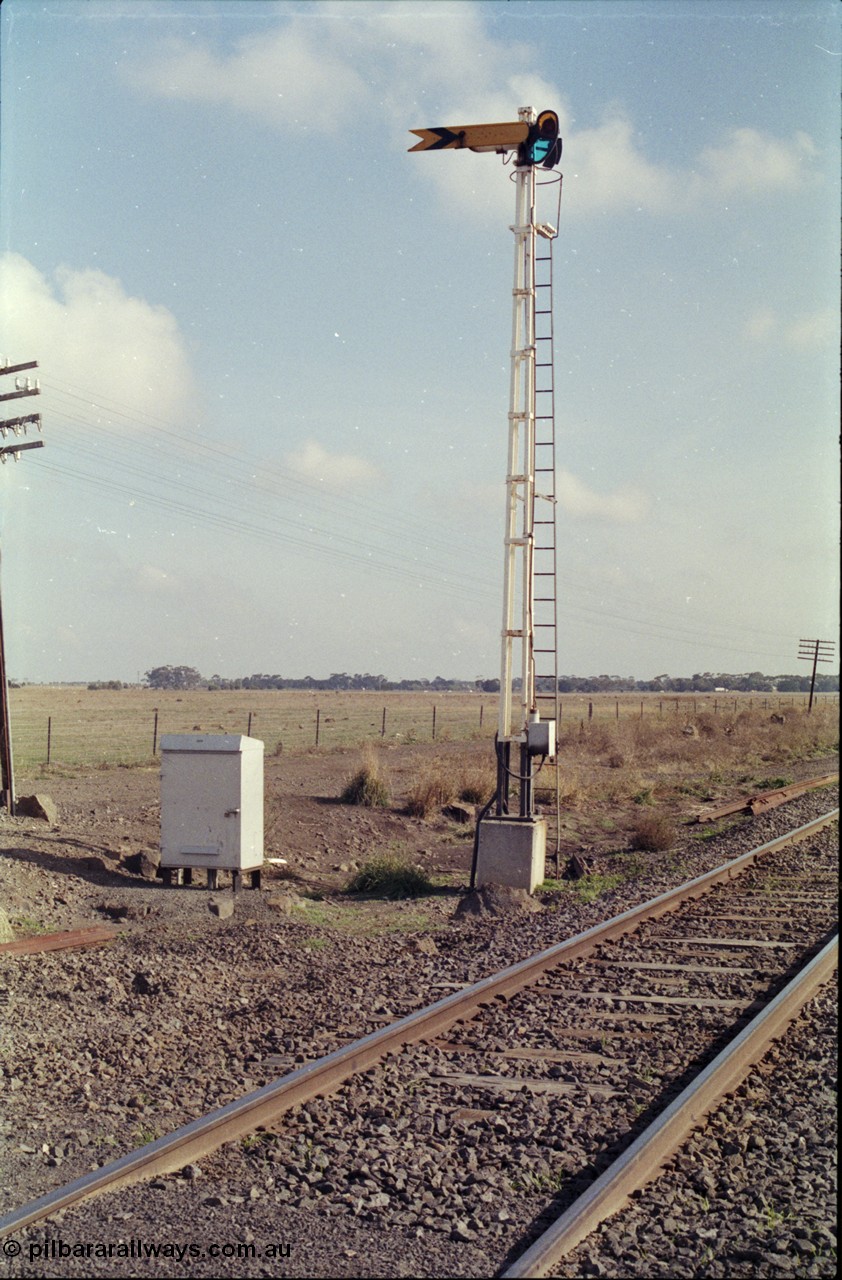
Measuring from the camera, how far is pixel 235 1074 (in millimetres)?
6570

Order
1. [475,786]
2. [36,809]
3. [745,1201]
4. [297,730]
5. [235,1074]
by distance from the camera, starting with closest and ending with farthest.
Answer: [745,1201] < [235,1074] < [36,809] < [475,786] < [297,730]

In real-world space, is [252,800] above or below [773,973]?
above

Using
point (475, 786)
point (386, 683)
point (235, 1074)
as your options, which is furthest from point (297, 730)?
point (386, 683)

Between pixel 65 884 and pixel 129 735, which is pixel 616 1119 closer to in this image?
pixel 65 884

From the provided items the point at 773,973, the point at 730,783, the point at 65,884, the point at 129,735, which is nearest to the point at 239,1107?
the point at 773,973

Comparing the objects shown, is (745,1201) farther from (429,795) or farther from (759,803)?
(759,803)

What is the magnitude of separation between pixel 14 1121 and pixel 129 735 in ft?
153

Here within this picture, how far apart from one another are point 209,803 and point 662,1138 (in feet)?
26.7

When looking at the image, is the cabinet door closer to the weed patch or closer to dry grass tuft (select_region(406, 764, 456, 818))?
the weed patch

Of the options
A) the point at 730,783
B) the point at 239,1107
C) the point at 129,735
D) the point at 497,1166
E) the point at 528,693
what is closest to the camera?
the point at 497,1166

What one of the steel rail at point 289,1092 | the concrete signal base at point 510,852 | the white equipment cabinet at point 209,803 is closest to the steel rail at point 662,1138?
the steel rail at point 289,1092

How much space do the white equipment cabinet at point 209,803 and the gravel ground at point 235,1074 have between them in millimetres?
572

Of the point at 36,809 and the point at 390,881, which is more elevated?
the point at 36,809

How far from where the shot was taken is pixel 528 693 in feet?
43.1
